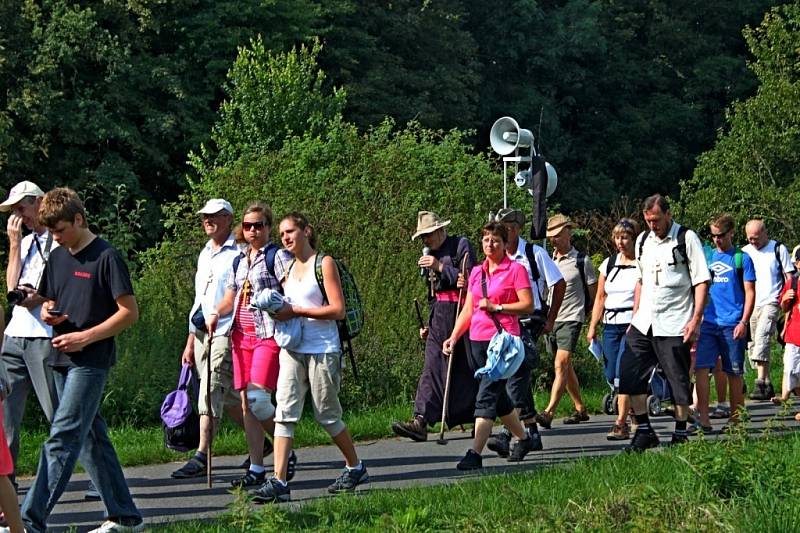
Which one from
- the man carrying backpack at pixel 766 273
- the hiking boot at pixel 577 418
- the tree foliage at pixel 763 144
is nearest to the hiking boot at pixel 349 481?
the hiking boot at pixel 577 418

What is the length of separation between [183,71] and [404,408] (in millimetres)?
26502

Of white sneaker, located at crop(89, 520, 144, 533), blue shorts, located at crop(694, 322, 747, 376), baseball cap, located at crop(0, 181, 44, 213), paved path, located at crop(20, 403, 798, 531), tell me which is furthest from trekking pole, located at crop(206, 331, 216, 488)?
blue shorts, located at crop(694, 322, 747, 376)

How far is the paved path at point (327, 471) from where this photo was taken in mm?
8992

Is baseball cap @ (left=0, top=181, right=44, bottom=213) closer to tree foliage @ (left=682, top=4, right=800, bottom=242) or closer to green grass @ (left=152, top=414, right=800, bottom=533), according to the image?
green grass @ (left=152, top=414, right=800, bottom=533)

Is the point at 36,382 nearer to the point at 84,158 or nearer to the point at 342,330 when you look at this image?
the point at 342,330

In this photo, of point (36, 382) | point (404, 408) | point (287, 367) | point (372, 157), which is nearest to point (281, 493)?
point (287, 367)

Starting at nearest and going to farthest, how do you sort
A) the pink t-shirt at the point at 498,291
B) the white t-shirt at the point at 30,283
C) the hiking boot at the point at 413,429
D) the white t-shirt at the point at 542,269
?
the white t-shirt at the point at 30,283, the pink t-shirt at the point at 498,291, the white t-shirt at the point at 542,269, the hiking boot at the point at 413,429

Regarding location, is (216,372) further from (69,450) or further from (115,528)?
(69,450)

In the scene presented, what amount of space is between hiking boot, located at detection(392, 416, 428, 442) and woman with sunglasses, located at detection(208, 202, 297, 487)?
6.35ft

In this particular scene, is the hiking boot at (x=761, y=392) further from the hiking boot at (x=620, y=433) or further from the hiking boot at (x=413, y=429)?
the hiking boot at (x=413, y=429)

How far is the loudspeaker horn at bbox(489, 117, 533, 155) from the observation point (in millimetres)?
16094

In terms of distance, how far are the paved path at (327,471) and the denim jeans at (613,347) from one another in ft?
1.71

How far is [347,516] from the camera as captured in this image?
7.99 meters

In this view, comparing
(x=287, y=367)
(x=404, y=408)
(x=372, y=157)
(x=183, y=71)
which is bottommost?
(x=404, y=408)
